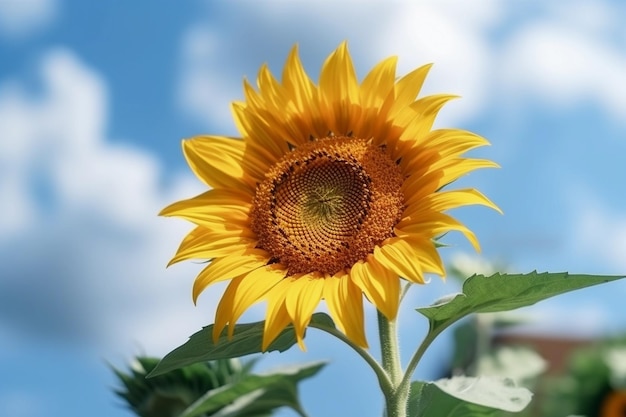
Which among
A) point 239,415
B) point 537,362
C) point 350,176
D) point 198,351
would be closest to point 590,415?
point 537,362

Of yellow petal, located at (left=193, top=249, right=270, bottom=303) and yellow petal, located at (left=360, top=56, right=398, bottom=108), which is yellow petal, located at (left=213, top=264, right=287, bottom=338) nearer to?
yellow petal, located at (left=193, top=249, right=270, bottom=303)

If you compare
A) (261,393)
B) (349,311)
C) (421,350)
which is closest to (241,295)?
(349,311)

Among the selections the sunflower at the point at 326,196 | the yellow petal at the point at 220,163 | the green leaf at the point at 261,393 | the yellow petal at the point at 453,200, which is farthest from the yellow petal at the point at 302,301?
the green leaf at the point at 261,393

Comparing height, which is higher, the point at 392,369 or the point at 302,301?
the point at 302,301

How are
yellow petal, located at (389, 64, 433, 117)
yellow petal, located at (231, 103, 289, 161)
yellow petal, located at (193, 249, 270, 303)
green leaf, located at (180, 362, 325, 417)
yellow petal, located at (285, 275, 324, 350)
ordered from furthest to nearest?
green leaf, located at (180, 362, 325, 417), yellow petal, located at (231, 103, 289, 161), yellow petal, located at (389, 64, 433, 117), yellow petal, located at (193, 249, 270, 303), yellow petal, located at (285, 275, 324, 350)

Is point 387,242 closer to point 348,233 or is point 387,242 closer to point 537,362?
point 348,233

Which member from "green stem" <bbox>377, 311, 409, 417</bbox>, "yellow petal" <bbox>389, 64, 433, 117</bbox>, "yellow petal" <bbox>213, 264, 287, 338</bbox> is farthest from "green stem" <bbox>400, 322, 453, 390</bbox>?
"yellow petal" <bbox>389, 64, 433, 117</bbox>

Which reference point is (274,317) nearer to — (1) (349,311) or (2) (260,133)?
(1) (349,311)
